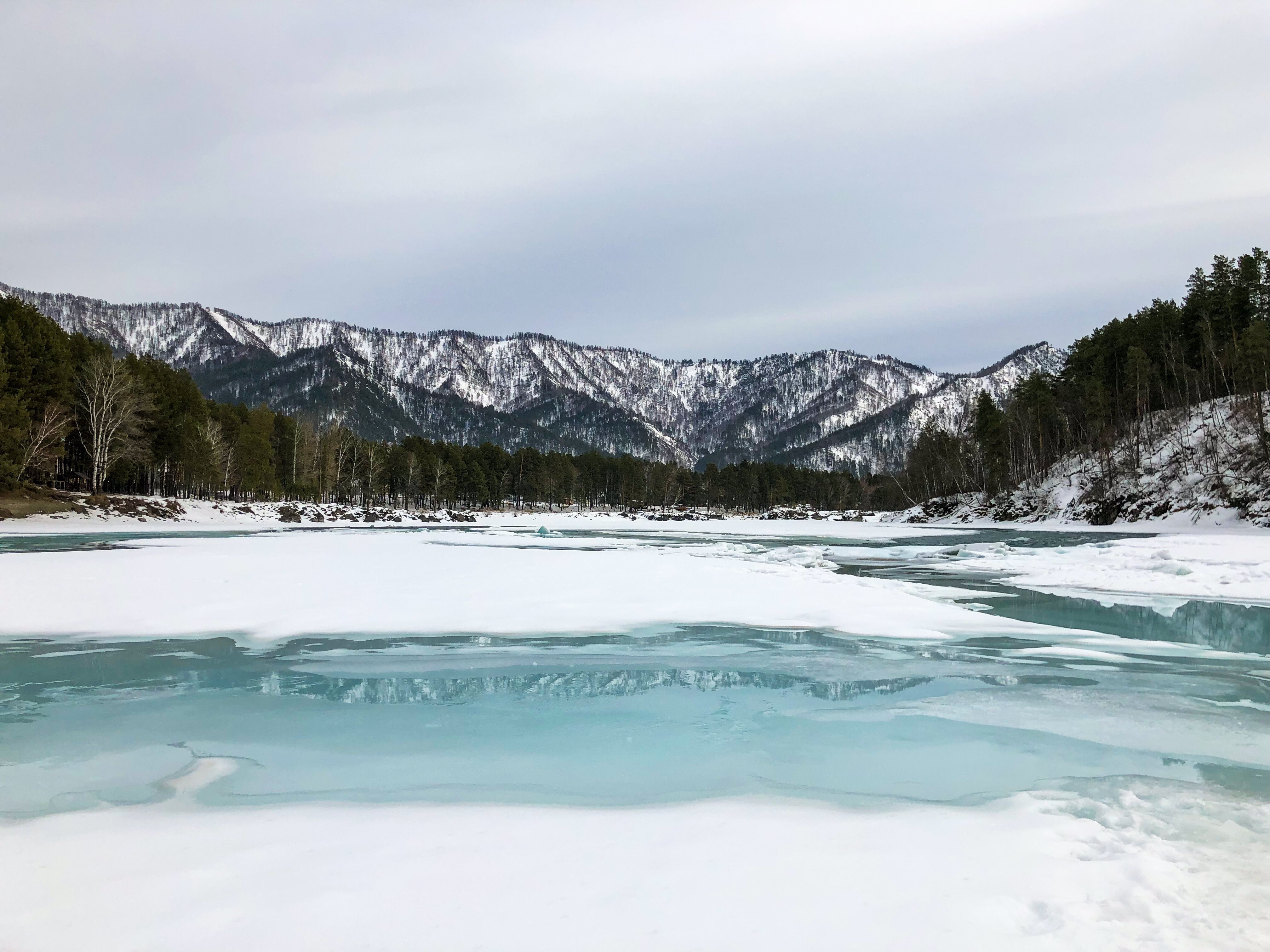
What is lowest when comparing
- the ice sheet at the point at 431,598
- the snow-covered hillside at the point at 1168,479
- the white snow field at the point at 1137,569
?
the white snow field at the point at 1137,569

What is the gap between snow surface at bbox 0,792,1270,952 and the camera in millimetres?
2447

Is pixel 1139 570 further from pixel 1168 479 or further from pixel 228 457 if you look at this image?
pixel 228 457

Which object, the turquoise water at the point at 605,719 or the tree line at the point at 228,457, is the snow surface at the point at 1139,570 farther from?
the tree line at the point at 228,457

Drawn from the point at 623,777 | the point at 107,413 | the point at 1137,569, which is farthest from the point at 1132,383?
the point at 107,413

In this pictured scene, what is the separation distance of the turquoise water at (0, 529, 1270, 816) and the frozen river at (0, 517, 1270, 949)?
1.4 inches

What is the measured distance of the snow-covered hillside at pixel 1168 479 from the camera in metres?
43.2

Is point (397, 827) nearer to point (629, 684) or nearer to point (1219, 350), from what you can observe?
point (629, 684)

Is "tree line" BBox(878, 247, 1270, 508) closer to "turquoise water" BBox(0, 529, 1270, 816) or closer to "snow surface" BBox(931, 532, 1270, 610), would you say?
"snow surface" BBox(931, 532, 1270, 610)

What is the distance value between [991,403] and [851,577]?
71789 mm

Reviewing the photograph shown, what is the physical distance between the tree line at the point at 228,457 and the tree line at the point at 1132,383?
6138cm

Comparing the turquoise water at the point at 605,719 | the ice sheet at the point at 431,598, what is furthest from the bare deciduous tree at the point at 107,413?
the turquoise water at the point at 605,719

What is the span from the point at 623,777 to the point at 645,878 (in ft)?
4.28

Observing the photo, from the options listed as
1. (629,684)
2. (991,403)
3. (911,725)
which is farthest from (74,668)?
(991,403)

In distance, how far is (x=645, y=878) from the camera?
288 centimetres
